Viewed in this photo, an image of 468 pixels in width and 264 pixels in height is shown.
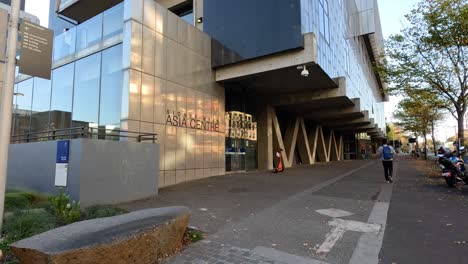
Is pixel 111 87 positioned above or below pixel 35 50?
above

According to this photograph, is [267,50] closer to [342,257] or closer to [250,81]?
[250,81]

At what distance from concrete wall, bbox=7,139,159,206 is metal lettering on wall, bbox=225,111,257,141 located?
8381mm

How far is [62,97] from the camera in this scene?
14.6 metres

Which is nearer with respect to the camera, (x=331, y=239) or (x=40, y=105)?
(x=331, y=239)

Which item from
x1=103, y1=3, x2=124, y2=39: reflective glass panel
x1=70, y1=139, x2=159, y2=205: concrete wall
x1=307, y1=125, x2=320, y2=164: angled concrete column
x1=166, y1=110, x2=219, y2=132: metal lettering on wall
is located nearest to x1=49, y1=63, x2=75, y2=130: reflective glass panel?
x1=103, y1=3, x2=124, y2=39: reflective glass panel

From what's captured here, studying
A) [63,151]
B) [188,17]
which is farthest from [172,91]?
[188,17]

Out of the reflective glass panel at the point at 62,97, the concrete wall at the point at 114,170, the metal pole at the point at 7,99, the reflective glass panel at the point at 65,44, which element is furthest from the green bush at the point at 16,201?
the reflective glass panel at the point at 65,44

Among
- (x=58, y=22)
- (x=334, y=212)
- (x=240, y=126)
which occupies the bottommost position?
(x=334, y=212)

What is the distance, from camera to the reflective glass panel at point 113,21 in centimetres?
1252

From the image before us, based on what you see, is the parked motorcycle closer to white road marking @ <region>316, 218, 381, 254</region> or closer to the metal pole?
white road marking @ <region>316, 218, 381, 254</region>

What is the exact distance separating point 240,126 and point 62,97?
32.4 ft

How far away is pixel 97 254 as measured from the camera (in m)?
3.58

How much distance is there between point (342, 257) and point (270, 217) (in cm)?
247

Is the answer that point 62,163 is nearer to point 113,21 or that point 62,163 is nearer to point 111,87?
point 111,87
